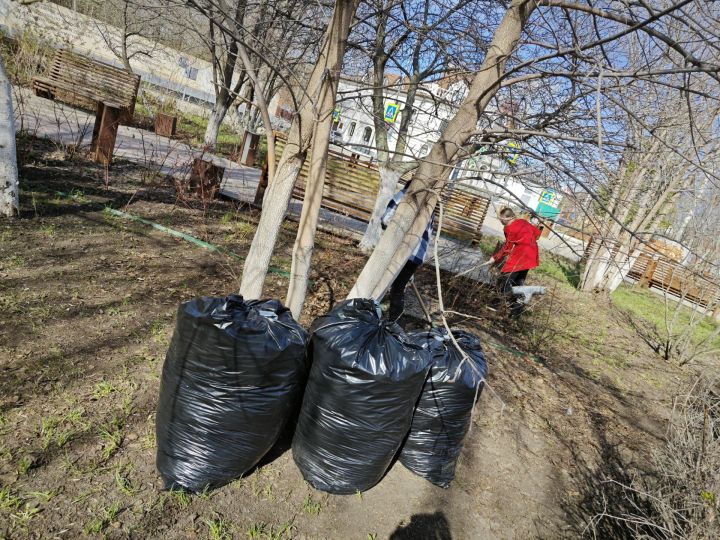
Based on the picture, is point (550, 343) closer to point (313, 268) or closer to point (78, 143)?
point (313, 268)

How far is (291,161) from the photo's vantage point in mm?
2512

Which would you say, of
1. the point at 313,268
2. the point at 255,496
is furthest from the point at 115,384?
the point at 313,268

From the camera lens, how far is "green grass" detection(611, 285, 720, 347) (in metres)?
8.70

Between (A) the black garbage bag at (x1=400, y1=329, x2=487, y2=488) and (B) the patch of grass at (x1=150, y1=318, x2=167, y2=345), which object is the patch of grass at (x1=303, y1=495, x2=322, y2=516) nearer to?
(A) the black garbage bag at (x1=400, y1=329, x2=487, y2=488)

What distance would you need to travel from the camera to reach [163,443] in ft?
6.17

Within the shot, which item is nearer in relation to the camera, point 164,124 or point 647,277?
point 164,124

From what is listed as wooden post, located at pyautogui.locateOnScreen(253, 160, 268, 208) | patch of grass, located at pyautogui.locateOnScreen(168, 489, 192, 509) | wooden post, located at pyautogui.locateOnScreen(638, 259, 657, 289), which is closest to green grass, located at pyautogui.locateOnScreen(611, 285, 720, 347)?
wooden post, located at pyautogui.locateOnScreen(638, 259, 657, 289)

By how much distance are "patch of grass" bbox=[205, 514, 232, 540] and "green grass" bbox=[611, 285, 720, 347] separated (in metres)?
8.46

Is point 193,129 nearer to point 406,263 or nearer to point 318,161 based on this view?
point 406,263

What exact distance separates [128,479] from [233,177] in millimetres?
7799

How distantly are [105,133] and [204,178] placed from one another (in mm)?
1517

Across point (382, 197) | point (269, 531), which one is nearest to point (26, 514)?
point (269, 531)

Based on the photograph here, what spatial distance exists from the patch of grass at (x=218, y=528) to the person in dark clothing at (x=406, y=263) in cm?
205

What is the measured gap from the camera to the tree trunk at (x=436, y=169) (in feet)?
8.40
